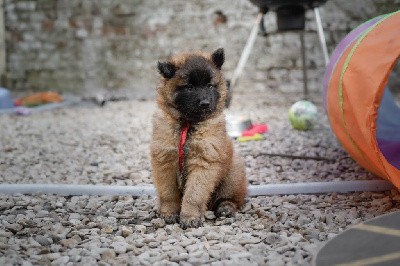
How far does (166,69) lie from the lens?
279cm

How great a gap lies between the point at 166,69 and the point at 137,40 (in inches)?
241

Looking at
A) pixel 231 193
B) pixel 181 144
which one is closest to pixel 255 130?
pixel 231 193

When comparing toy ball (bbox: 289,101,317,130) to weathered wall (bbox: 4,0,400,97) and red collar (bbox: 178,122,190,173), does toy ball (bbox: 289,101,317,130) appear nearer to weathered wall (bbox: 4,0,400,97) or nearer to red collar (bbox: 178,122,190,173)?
weathered wall (bbox: 4,0,400,97)

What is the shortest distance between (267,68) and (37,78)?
13.6 ft

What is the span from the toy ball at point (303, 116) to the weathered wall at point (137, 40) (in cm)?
257

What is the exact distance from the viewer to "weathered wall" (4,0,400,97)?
8.08 meters

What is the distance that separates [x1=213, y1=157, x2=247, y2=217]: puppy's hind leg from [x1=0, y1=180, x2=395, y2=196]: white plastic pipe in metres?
0.34

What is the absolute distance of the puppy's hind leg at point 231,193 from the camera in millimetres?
2945

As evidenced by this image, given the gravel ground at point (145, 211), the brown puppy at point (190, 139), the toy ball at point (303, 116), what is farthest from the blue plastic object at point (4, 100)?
the brown puppy at point (190, 139)

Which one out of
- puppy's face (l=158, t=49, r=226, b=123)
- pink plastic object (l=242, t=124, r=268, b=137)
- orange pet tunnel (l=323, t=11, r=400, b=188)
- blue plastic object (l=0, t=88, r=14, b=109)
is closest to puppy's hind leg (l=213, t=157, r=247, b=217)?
puppy's face (l=158, t=49, r=226, b=123)

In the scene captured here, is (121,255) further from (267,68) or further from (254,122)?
(267,68)

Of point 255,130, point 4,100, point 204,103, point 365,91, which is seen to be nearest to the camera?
point 204,103

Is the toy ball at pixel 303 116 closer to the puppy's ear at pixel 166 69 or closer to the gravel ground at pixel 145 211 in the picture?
the gravel ground at pixel 145 211

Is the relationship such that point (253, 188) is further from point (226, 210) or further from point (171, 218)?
point (171, 218)
